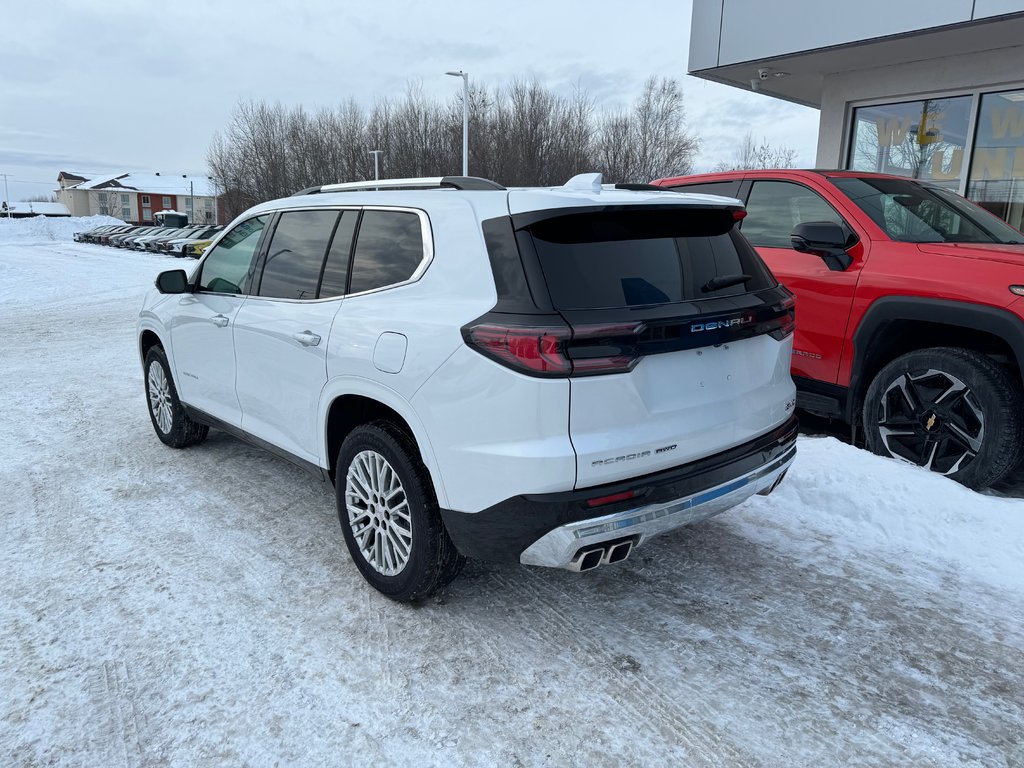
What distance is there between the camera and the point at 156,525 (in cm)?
405

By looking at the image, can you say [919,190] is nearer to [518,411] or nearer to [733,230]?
[733,230]

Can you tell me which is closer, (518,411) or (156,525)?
(518,411)

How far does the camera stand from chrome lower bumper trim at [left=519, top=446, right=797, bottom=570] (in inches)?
101

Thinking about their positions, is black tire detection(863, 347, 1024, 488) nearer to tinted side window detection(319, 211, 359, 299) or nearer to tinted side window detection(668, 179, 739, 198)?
tinted side window detection(668, 179, 739, 198)

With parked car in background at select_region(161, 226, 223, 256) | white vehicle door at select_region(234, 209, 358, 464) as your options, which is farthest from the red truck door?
parked car in background at select_region(161, 226, 223, 256)

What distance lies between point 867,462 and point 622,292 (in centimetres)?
270

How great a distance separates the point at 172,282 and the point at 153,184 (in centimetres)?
12465

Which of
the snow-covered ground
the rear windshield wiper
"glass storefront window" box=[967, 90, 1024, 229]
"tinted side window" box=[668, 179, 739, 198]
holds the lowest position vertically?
the snow-covered ground

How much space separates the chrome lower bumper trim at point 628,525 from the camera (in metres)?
2.57

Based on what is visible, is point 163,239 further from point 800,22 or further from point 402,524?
point 402,524

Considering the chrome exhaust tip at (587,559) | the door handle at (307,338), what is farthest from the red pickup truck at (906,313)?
the door handle at (307,338)

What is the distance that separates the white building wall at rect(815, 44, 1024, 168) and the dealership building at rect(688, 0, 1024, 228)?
13mm

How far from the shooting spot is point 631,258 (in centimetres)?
277

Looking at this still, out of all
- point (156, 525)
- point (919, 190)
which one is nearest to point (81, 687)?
point (156, 525)
